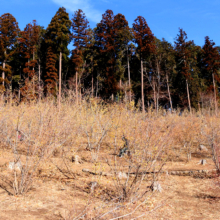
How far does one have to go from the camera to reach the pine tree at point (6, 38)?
22980 mm

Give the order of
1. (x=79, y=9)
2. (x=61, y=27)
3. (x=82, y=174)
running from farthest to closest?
(x=79, y=9), (x=61, y=27), (x=82, y=174)

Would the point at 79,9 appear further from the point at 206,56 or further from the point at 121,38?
the point at 206,56

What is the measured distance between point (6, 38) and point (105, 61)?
453 inches

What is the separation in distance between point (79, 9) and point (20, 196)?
2397 centimetres

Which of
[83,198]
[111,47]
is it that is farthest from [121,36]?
[83,198]

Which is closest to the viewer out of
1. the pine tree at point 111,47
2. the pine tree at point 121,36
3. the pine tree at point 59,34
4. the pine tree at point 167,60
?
the pine tree at point 59,34

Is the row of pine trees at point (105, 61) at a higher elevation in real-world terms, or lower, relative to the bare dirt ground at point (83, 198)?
higher

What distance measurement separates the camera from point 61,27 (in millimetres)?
22422

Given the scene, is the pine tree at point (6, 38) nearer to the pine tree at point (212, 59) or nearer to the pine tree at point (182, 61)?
the pine tree at point (182, 61)

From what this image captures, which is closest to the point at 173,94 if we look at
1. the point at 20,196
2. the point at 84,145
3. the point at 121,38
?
the point at 121,38

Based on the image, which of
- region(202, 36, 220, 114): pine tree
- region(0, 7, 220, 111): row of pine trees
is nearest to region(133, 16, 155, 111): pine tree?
region(0, 7, 220, 111): row of pine trees

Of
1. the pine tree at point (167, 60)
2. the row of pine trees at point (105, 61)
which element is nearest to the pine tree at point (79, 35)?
the row of pine trees at point (105, 61)

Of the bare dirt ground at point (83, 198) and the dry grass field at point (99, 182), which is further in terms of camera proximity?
the dry grass field at point (99, 182)

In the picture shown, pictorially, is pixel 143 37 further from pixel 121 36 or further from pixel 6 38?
pixel 6 38
